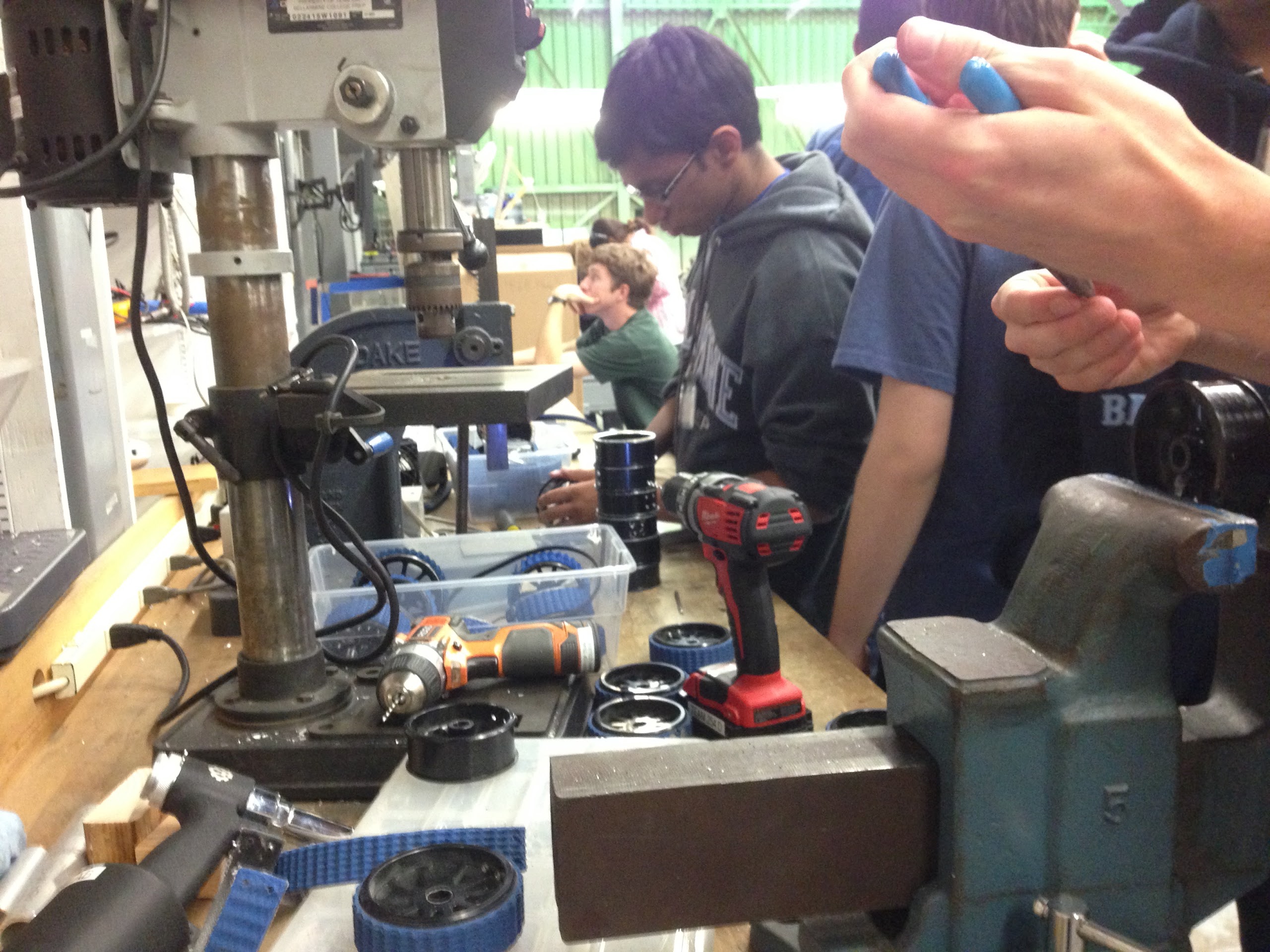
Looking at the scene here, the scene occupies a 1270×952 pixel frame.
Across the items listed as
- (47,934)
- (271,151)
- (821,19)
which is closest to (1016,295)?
(271,151)

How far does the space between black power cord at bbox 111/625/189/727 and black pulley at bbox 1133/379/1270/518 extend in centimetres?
89

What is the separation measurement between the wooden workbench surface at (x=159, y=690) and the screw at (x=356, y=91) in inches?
23.1

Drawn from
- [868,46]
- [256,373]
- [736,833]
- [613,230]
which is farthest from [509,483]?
[613,230]

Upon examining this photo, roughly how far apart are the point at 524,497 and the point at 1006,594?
2.94 ft

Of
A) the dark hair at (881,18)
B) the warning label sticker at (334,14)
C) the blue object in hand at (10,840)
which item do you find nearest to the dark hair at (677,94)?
the dark hair at (881,18)

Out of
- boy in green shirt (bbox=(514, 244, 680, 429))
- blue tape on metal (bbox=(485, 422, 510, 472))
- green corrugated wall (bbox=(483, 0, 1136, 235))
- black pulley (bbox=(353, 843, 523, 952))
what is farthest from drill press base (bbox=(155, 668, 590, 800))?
green corrugated wall (bbox=(483, 0, 1136, 235))

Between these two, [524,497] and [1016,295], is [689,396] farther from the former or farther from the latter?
[1016,295]

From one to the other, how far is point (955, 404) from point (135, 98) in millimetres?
964

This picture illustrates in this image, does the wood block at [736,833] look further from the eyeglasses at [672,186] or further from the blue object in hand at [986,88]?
the eyeglasses at [672,186]

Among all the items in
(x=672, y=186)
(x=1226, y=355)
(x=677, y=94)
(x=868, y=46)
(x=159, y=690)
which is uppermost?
(x=868, y=46)

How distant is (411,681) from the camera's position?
82cm

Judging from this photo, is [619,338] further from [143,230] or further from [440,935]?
[440,935]

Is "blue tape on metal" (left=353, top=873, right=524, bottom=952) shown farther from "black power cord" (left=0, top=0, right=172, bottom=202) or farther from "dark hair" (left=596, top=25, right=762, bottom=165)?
"dark hair" (left=596, top=25, right=762, bottom=165)

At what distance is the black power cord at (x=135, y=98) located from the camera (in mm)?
722
